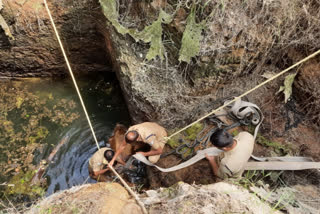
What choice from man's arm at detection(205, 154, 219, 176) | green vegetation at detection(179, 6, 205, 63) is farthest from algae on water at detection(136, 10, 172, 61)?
man's arm at detection(205, 154, 219, 176)

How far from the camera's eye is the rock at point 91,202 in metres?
1.88

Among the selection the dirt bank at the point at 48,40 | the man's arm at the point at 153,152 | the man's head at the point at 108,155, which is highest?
the dirt bank at the point at 48,40

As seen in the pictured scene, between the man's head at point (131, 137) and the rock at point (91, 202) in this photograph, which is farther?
the man's head at point (131, 137)

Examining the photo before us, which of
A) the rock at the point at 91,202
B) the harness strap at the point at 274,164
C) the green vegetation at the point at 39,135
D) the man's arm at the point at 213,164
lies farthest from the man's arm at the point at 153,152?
the green vegetation at the point at 39,135

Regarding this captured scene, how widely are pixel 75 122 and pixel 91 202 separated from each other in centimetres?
346

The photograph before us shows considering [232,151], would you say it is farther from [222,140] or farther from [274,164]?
[274,164]

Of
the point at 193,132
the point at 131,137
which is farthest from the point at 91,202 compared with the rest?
the point at 193,132

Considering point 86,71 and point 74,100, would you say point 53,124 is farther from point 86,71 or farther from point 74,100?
point 86,71

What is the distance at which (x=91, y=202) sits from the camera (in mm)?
1925

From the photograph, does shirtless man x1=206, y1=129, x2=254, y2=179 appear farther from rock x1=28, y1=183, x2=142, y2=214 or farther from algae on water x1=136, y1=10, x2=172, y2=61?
algae on water x1=136, y1=10, x2=172, y2=61

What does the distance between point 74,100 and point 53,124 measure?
2.45 feet

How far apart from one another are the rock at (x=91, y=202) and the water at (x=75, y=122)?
77.2 inches

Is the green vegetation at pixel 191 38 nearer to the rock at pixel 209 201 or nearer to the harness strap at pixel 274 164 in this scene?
the harness strap at pixel 274 164

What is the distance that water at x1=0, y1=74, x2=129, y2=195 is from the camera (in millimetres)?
4410
